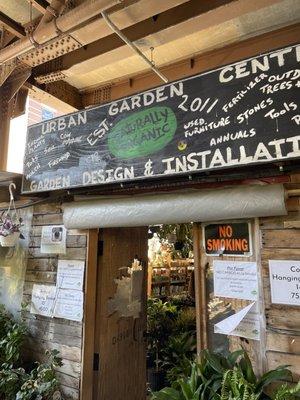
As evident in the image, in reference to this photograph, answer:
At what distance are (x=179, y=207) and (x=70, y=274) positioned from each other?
142 centimetres

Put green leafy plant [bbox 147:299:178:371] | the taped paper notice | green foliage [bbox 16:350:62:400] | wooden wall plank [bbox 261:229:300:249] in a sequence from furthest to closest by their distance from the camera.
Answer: green leafy plant [bbox 147:299:178:371], the taped paper notice, green foliage [bbox 16:350:62:400], wooden wall plank [bbox 261:229:300:249]

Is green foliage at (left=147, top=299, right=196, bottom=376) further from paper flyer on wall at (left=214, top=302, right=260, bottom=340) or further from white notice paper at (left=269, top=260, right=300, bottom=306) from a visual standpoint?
white notice paper at (left=269, top=260, right=300, bottom=306)

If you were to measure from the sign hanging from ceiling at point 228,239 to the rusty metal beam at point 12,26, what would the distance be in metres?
2.73

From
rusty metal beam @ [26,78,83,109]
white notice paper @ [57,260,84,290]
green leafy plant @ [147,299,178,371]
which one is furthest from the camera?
green leafy plant @ [147,299,178,371]

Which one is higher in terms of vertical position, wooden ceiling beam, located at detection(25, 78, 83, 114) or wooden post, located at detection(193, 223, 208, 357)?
wooden ceiling beam, located at detection(25, 78, 83, 114)

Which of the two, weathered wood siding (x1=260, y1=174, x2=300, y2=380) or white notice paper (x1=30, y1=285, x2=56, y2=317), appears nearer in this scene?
weathered wood siding (x1=260, y1=174, x2=300, y2=380)

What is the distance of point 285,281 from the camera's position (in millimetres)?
2195

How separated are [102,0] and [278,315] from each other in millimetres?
2644

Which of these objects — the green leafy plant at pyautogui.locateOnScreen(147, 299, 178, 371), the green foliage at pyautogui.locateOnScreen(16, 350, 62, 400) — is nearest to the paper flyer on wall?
the green foliage at pyautogui.locateOnScreen(16, 350, 62, 400)

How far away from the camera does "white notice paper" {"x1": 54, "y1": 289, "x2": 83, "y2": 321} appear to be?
10.2 feet

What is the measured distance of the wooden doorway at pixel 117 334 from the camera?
3260 mm

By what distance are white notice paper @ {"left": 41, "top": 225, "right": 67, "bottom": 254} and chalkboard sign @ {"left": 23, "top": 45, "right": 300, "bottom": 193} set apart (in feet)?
1.52

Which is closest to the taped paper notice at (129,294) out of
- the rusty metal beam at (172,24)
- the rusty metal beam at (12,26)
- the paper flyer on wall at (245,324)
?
the paper flyer on wall at (245,324)

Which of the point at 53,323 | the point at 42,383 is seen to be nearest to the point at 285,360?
the point at 42,383
